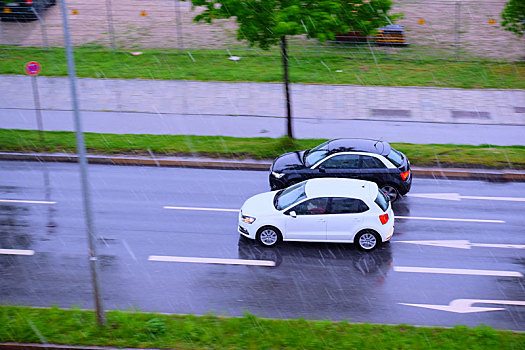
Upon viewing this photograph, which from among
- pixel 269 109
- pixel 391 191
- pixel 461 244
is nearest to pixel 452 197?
pixel 391 191

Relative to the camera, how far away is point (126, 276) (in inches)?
457

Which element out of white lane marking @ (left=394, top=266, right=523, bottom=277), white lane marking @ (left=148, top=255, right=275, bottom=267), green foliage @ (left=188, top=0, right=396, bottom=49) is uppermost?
green foliage @ (left=188, top=0, right=396, bottom=49)

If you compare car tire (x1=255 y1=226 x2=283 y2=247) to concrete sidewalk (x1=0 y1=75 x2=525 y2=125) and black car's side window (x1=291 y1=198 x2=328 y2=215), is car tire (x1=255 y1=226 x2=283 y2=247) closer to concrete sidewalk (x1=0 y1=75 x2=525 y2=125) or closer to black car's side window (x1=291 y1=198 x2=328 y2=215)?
black car's side window (x1=291 y1=198 x2=328 y2=215)

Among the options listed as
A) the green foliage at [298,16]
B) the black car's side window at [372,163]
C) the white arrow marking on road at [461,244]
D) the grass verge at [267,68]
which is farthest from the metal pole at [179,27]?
the white arrow marking on road at [461,244]

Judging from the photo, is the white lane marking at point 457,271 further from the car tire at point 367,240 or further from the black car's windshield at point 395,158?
the black car's windshield at point 395,158

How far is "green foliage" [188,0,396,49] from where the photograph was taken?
15609 mm

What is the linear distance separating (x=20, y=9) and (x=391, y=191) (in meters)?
22.8

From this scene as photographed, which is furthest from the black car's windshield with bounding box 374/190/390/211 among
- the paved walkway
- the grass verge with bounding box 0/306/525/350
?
the paved walkway

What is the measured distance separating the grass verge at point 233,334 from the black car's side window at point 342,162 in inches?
228

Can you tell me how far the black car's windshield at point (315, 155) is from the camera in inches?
589

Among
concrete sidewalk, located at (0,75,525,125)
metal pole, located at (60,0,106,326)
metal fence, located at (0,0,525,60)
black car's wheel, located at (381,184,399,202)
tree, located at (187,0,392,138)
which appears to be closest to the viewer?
metal pole, located at (60,0,106,326)

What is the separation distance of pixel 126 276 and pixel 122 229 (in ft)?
7.28

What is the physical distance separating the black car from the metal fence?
1288 cm

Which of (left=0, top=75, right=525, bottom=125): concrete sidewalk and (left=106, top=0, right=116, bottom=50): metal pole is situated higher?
Answer: (left=106, top=0, right=116, bottom=50): metal pole
